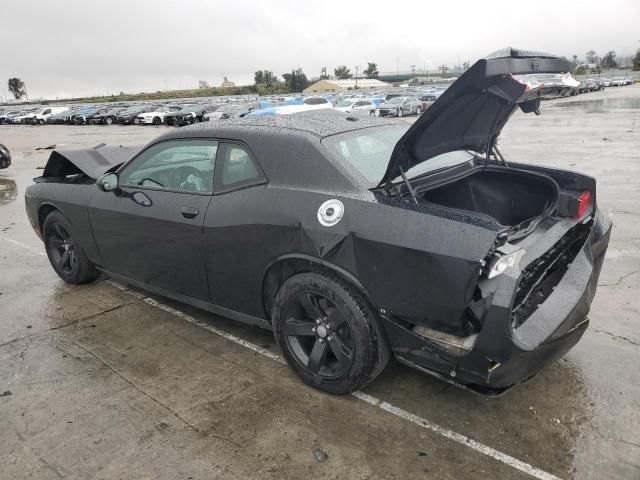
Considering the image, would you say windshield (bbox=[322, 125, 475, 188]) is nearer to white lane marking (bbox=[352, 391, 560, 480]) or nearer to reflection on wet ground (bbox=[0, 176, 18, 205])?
white lane marking (bbox=[352, 391, 560, 480])

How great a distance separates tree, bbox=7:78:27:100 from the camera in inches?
5482

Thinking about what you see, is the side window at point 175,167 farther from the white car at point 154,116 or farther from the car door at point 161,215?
the white car at point 154,116

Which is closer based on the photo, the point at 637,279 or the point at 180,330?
the point at 180,330

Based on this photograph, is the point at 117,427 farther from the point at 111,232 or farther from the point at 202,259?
the point at 111,232

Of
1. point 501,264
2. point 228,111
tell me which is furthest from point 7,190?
point 228,111

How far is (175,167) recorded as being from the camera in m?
3.91

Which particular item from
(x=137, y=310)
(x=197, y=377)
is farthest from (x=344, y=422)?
(x=137, y=310)

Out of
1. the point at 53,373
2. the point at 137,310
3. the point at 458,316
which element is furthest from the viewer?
the point at 137,310

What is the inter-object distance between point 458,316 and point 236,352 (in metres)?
1.80

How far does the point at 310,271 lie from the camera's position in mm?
3025

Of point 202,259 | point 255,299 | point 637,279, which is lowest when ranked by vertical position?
point 637,279

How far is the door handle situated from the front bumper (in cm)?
153

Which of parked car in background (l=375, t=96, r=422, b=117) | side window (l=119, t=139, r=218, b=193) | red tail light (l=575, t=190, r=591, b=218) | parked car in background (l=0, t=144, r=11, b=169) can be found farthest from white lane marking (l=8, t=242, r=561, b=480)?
parked car in background (l=375, t=96, r=422, b=117)

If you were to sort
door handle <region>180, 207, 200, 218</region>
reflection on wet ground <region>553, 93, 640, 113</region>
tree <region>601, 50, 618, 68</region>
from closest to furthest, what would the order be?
door handle <region>180, 207, 200, 218</region>
reflection on wet ground <region>553, 93, 640, 113</region>
tree <region>601, 50, 618, 68</region>
